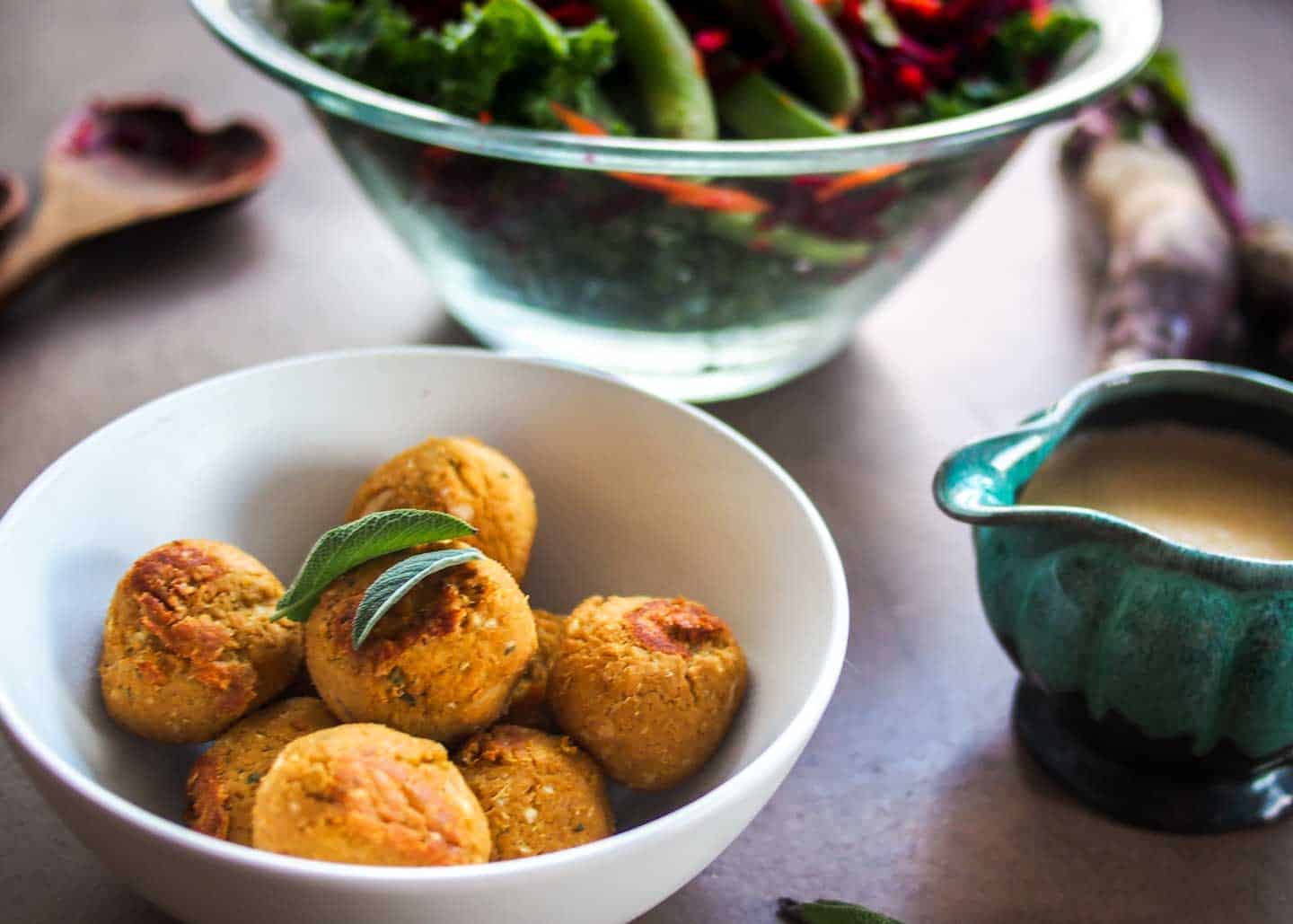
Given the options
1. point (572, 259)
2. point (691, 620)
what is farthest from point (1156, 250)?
point (691, 620)

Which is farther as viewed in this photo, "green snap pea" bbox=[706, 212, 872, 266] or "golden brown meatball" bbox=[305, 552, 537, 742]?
"green snap pea" bbox=[706, 212, 872, 266]

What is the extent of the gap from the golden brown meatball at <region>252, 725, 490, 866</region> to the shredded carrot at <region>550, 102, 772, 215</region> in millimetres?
450

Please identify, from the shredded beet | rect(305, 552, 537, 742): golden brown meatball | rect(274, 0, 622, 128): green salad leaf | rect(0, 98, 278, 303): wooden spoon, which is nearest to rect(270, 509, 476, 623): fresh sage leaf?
rect(305, 552, 537, 742): golden brown meatball

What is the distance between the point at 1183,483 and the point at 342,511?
51 cm

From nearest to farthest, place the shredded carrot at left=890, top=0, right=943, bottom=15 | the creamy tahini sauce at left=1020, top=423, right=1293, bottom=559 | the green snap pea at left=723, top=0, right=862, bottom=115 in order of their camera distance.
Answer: the creamy tahini sauce at left=1020, top=423, right=1293, bottom=559, the green snap pea at left=723, top=0, right=862, bottom=115, the shredded carrot at left=890, top=0, right=943, bottom=15

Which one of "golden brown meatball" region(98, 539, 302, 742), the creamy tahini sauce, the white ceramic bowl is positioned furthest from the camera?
the creamy tahini sauce

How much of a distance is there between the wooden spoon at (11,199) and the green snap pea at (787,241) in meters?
0.66

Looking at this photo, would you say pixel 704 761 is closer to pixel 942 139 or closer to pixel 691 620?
pixel 691 620

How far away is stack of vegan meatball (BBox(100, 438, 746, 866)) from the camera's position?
0.56 m

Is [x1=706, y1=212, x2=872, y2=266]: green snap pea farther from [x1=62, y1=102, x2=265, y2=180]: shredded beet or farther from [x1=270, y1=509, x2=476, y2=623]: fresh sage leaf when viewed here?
[x1=62, y1=102, x2=265, y2=180]: shredded beet

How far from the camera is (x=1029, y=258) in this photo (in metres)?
1.35

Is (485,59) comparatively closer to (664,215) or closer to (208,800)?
(664,215)

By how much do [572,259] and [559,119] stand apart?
10cm

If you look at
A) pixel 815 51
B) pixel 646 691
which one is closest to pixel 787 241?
pixel 815 51
